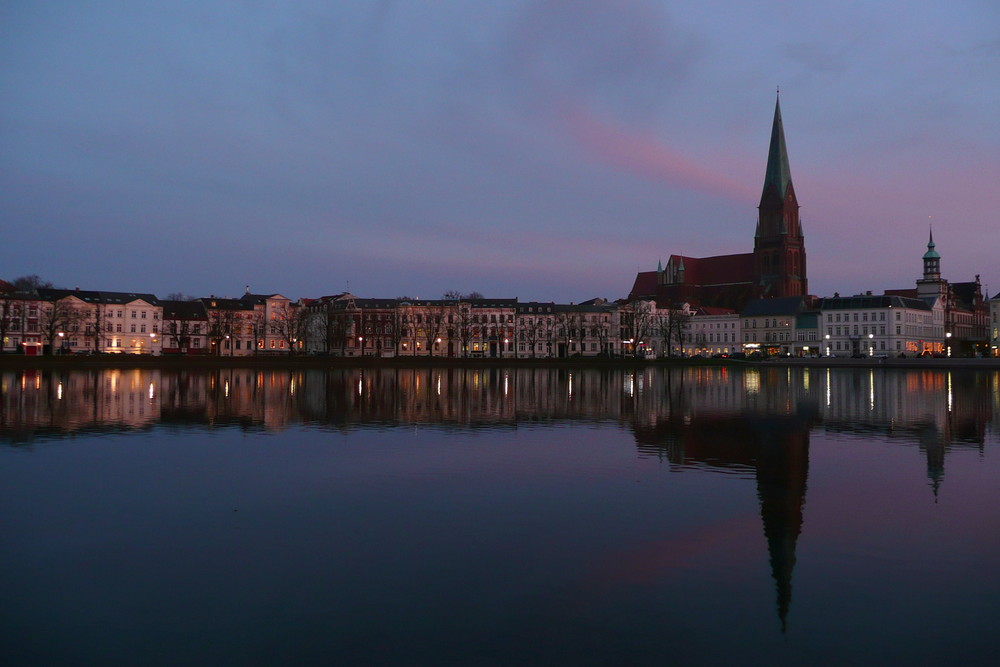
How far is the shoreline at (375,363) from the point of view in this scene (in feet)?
277

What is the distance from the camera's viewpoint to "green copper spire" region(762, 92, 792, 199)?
17375cm

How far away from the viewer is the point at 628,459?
20203 mm

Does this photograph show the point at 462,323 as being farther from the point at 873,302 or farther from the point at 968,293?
the point at 968,293

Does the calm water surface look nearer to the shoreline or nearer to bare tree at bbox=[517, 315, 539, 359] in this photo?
the shoreline

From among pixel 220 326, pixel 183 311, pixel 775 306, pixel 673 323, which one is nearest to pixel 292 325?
pixel 220 326

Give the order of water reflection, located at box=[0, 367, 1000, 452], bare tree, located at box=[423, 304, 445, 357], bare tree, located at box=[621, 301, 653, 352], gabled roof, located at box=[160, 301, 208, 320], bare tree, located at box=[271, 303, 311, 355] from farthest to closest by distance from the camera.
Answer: gabled roof, located at box=[160, 301, 208, 320], bare tree, located at box=[621, 301, 653, 352], bare tree, located at box=[271, 303, 311, 355], bare tree, located at box=[423, 304, 445, 357], water reflection, located at box=[0, 367, 1000, 452]

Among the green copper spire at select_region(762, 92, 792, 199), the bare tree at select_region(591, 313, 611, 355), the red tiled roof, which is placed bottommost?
the bare tree at select_region(591, 313, 611, 355)

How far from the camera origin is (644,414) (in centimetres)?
3256

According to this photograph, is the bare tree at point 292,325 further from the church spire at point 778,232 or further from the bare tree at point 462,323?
the church spire at point 778,232

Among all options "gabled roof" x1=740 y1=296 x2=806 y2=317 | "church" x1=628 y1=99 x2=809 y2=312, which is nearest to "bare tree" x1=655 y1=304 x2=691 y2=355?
"church" x1=628 y1=99 x2=809 y2=312

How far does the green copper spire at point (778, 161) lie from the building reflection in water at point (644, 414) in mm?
129971

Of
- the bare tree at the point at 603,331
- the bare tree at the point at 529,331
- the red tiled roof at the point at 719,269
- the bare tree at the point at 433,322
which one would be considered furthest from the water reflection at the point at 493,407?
the red tiled roof at the point at 719,269

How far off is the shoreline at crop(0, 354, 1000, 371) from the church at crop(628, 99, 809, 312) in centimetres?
5713

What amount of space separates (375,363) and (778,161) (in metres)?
113
